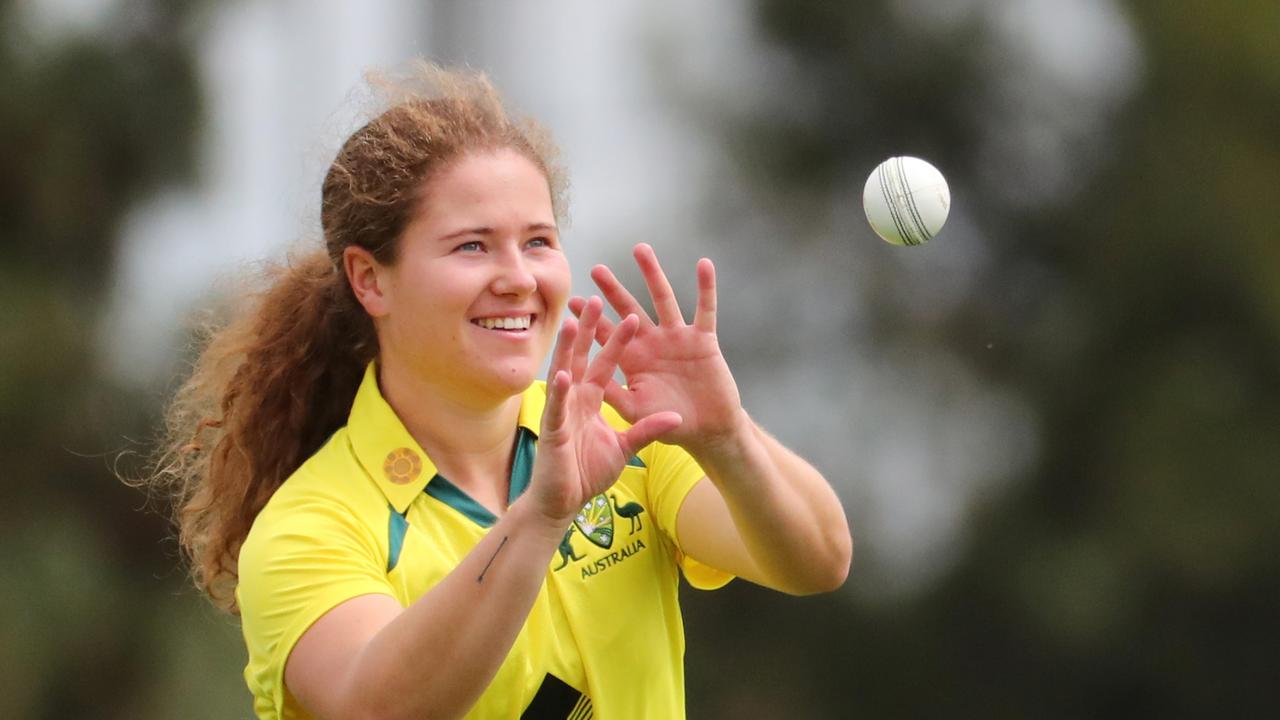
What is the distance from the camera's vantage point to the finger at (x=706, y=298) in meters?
3.09

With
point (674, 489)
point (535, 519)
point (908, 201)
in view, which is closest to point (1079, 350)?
point (908, 201)

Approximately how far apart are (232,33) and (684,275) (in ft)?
8.51

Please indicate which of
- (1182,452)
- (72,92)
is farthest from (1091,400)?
(72,92)

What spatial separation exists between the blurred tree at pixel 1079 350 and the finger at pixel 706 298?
6921 mm

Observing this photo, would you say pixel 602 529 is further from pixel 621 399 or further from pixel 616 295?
pixel 616 295

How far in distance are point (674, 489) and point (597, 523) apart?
0.53ft

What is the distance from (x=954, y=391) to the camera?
33.5ft

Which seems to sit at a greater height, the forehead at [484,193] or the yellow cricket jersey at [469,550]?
the forehead at [484,193]

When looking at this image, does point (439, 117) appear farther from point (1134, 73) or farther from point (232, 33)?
point (1134, 73)

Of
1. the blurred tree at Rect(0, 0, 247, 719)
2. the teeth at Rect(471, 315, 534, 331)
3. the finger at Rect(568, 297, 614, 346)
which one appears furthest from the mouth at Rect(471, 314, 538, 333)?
the blurred tree at Rect(0, 0, 247, 719)

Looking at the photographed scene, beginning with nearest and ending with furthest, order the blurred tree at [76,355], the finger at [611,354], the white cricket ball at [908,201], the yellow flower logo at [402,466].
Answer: the finger at [611,354], the yellow flower logo at [402,466], the white cricket ball at [908,201], the blurred tree at [76,355]

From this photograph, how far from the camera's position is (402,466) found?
11.3 feet

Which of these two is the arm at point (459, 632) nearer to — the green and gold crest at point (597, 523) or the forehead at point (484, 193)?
the green and gold crest at point (597, 523)

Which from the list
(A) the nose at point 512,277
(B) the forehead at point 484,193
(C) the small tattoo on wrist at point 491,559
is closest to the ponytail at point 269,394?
(B) the forehead at point 484,193
